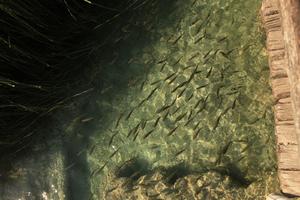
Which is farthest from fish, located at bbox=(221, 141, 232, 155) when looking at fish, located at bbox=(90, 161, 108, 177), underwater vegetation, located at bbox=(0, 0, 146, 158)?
underwater vegetation, located at bbox=(0, 0, 146, 158)

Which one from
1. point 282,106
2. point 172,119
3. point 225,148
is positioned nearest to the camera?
point 282,106

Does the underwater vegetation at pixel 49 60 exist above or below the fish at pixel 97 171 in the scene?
above

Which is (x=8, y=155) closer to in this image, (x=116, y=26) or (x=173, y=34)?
(x=116, y=26)

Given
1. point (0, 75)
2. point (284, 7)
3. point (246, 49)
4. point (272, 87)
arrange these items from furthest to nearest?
point (0, 75), point (246, 49), point (272, 87), point (284, 7)

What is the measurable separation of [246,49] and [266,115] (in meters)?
0.87

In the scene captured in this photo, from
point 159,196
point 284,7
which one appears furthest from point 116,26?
point 284,7

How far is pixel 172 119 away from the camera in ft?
18.6

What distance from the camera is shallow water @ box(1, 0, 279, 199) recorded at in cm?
502

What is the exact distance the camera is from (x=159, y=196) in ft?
17.4

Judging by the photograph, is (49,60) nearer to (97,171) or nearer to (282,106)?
(97,171)

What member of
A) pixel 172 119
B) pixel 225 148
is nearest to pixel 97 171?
pixel 172 119

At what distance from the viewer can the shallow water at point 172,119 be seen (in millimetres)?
5023

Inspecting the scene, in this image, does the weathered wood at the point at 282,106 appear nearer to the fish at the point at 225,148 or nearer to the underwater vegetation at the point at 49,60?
the fish at the point at 225,148

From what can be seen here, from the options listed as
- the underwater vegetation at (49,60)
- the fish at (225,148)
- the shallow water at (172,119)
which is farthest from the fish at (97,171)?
the fish at (225,148)
